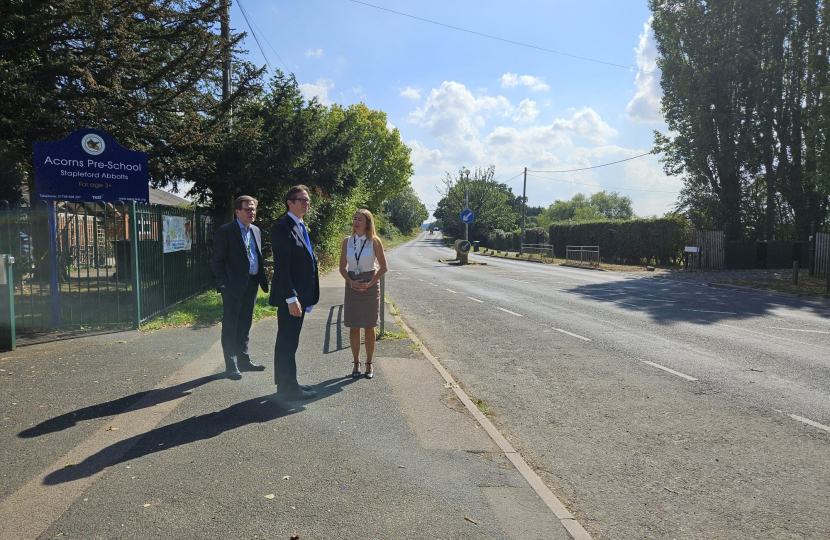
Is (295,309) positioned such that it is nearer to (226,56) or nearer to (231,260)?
(231,260)

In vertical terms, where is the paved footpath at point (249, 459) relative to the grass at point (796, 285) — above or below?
below

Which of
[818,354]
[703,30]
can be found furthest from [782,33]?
[818,354]

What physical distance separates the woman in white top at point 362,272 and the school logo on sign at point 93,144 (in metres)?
4.98

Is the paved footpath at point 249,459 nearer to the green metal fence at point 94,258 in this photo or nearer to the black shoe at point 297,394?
the black shoe at point 297,394

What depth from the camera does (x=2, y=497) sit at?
3416mm

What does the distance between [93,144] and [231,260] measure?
4211 mm

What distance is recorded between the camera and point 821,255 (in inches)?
846

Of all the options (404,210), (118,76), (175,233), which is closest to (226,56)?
(118,76)

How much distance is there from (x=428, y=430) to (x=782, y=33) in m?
33.3

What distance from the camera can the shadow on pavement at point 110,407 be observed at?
457 cm

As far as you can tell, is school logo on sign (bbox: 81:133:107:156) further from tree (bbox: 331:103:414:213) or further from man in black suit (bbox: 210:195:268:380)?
tree (bbox: 331:103:414:213)

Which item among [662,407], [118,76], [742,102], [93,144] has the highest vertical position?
[742,102]

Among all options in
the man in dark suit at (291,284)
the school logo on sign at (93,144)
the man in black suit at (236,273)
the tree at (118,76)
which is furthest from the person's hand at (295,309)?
the tree at (118,76)

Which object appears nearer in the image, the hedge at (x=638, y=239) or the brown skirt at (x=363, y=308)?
the brown skirt at (x=363, y=308)
